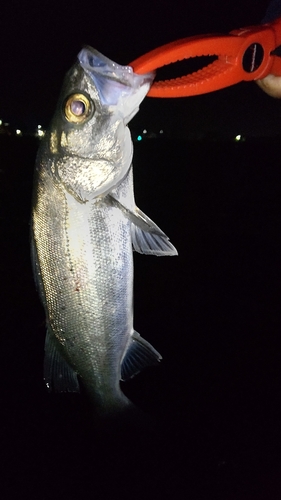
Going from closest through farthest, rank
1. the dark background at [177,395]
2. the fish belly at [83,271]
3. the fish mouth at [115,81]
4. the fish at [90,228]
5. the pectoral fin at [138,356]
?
the fish mouth at [115,81]
the fish at [90,228]
the fish belly at [83,271]
the pectoral fin at [138,356]
the dark background at [177,395]

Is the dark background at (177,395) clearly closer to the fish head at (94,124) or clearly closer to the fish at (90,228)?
the fish at (90,228)

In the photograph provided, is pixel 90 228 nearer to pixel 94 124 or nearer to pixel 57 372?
pixel 94 124

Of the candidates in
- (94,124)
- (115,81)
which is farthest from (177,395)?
(115,81)

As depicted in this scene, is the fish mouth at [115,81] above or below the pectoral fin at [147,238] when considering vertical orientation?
above

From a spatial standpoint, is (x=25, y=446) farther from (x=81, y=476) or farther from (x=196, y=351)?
(x=196, y=351)

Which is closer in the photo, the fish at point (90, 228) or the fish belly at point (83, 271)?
the fish at point (90, 228)

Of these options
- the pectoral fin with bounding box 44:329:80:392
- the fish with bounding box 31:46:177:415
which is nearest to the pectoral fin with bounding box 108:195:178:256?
the fish with bounding box 31:46:177:415

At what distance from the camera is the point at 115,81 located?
1290 millimetres

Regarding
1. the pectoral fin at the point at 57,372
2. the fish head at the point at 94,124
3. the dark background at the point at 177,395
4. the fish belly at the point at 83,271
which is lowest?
the dark background at the point at 177,395

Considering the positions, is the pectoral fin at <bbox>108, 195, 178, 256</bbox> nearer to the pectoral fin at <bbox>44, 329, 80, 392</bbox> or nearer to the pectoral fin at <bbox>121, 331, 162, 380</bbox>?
the pectoral fin at <bbox>121, 331, 162, 380</bbox>

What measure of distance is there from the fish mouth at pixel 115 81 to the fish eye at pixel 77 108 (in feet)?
0.22

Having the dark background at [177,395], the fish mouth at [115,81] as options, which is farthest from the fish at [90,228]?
the dark background at [177,395]

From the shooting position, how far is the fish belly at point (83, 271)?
5.08 feet

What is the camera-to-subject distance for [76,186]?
1507mm
